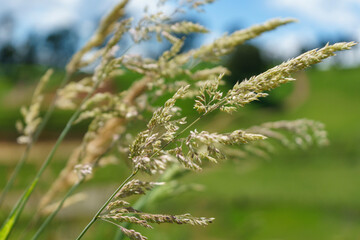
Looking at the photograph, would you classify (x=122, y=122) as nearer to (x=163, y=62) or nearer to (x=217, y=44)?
(x=163, y=62)

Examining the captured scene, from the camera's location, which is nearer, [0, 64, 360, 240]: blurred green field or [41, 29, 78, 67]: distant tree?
[0, 64, 360, 240]: blurred green field

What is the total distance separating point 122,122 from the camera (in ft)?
5.35

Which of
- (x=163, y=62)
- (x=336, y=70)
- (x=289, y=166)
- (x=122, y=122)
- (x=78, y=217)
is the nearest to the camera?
(x=163, y=62)

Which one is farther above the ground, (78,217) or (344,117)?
(78,217)

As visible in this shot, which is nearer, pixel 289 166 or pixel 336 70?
pixel 289 166

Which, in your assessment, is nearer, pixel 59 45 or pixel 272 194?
pixel 272 194

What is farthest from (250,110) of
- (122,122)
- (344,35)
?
(344,35)

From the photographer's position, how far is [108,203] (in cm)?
85

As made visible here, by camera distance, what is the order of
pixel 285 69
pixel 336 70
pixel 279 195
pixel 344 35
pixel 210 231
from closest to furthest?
pixel 285 69
pixel 210 231
pixel 279 195
pixel 336 70
pixel 344 35

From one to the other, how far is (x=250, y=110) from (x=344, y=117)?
18.5 feet

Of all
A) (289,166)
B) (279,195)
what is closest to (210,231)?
(279,195)

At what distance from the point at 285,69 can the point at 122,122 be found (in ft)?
3.11

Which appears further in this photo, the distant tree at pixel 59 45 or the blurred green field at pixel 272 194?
the distant tree at pixel 59 45

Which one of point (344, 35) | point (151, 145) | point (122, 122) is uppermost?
point (151, 145)
